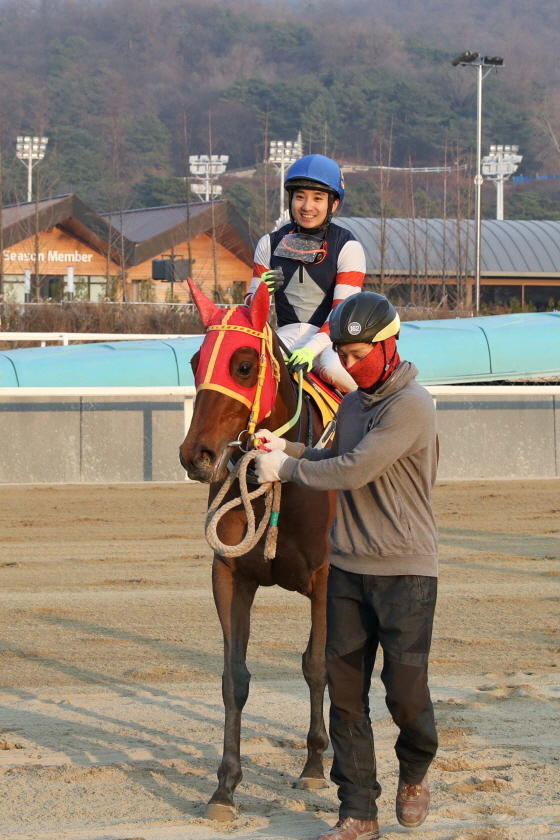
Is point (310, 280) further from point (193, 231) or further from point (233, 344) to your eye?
point (193, 231)

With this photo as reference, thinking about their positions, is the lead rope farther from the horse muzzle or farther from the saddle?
the saddle

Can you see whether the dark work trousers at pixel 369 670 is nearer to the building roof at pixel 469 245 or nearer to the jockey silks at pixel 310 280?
the jockey silks at pixel 310 280

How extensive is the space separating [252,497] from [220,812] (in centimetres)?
117

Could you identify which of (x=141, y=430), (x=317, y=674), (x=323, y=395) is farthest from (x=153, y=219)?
(x=317, y=674)

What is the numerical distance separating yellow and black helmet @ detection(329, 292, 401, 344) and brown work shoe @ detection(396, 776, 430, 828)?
5.11 ft

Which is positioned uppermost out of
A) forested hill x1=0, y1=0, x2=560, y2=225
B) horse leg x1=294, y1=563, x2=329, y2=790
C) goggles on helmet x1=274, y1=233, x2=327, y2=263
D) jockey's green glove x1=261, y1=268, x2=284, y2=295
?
forested hill x1=0, y1=0, x2=560, y2=225

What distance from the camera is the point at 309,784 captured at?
4.67m

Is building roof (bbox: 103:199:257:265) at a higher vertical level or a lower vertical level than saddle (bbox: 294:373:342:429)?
higher

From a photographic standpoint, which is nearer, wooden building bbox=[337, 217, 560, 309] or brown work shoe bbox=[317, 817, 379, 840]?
brown work shoe bbox=[317, 817, 379, 840]

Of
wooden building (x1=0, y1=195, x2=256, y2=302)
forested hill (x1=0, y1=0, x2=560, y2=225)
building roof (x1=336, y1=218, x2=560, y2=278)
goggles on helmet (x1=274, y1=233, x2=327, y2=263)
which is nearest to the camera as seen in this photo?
goggles on helmet (x1=274, y1=233, x2=327, y2=263)

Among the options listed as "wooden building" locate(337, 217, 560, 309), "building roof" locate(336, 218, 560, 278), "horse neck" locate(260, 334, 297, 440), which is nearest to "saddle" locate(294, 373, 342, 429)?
"horse neck" locate(260, 334, 297, 440)

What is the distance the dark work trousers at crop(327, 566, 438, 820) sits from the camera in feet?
13.0

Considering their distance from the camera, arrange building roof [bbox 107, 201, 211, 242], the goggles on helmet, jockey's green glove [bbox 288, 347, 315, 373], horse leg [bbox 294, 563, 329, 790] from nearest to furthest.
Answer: horse leg [bbox 294, 563, 329, 790]
jockey's green glove [bbox 288, 347, 315, 373]
the goggles on helmet
building roof [bbox 107, 201, 211, 242]

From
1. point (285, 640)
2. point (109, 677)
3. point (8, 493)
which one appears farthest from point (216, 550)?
point (8, 493)
